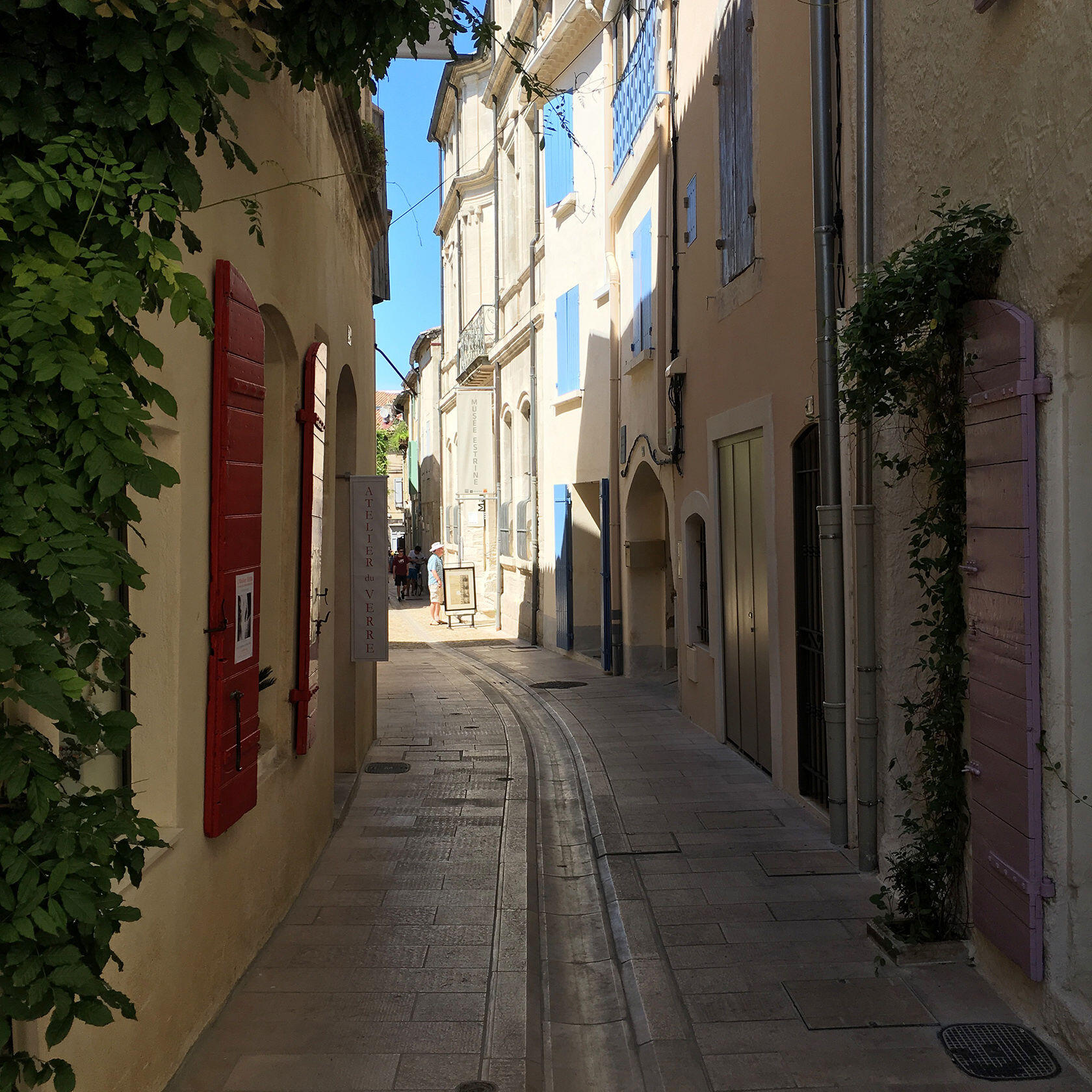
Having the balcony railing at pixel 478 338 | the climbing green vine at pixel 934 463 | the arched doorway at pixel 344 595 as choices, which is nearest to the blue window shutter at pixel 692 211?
the arched doorway at pixel 344 595

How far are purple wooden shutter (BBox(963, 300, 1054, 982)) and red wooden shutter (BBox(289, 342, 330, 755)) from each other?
3.51 m

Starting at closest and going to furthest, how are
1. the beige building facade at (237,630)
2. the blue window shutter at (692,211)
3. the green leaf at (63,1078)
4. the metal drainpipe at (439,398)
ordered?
the green leaf at (63,1078) < the beige building facade at (237,630) < the blue window shutter at (692,211) < the metal drainpipe at (439,398)

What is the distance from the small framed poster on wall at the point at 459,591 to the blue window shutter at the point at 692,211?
1406cm

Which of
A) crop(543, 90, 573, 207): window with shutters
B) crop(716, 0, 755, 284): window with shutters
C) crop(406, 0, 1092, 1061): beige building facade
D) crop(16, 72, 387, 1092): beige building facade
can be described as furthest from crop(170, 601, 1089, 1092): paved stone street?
crop(543, 90, 573, 207): window with shutters

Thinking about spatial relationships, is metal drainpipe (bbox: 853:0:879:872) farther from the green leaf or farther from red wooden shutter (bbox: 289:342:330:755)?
the green leaf

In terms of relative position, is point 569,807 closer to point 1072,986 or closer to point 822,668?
point 822,668

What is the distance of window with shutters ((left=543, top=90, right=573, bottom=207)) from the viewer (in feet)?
56.9

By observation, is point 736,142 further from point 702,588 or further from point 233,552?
point 233,552

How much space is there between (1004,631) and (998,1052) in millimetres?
1596

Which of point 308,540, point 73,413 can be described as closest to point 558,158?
point 308,540

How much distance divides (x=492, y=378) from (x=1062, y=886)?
22.5 meters

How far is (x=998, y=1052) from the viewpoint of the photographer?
409 cm

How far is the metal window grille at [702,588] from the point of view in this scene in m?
11.5

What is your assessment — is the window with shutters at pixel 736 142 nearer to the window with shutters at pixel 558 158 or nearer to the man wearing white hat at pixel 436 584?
the window with shutters at pixel 558 158
